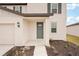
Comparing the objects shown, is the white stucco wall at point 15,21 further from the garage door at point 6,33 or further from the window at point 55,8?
the window at point 55,8

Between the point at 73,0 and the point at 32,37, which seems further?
the point at 32,37

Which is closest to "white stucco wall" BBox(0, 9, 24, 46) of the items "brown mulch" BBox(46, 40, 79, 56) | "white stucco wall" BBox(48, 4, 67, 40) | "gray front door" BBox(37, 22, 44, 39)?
"brown mulch" BBox(46, 40, 79, 56)

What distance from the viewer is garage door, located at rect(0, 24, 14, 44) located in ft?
35.6

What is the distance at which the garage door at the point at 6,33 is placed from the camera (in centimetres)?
1084

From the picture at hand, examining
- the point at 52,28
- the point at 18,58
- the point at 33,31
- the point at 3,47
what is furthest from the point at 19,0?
the point at 52,28

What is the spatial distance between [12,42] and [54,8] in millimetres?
5828

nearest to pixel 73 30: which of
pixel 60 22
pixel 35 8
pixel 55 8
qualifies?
pixel 60 22

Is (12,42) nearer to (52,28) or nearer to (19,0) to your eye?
(52,28)

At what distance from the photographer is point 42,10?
14570 millimetres

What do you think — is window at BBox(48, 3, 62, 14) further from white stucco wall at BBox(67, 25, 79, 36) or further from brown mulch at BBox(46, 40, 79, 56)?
white stucco wall at BBox(67, 25, 79, 36)

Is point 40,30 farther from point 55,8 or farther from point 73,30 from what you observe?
point 73,30

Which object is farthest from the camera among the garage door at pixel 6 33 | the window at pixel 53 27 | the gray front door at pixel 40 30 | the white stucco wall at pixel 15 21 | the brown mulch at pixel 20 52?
the window at pixel 53 27

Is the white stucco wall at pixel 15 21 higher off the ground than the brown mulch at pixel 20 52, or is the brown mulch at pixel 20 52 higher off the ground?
the white stucco wall at pixel 15 21

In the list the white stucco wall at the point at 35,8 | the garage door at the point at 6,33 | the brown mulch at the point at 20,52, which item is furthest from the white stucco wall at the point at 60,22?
the brown mulch at the point at 20,52
